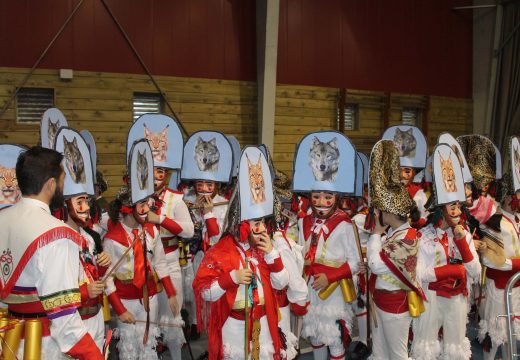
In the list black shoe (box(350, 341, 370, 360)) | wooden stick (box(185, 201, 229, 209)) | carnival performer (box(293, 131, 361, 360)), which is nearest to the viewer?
carnival performer (box(293, 131, 361, 360))

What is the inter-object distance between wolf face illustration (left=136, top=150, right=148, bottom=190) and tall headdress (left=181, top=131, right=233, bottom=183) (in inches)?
56.1

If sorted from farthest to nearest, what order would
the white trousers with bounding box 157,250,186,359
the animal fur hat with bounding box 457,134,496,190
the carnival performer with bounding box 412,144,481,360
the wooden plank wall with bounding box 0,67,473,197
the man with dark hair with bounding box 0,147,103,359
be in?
the wooden plank wall with bounding box 0,67,473,197, the animal fur hat with bounding box 457,134,496,190, the white trousers with bounding box 157,250,186,359, the carnival performer with bounding box 412,144,481,360, the man with dark hair with bounding box 0,147,103,359

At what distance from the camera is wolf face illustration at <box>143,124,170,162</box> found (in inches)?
201

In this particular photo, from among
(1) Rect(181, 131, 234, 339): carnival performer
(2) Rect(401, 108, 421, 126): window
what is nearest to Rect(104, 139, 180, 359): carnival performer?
(1) Rect(181, 131, 234, 339): carnival performer

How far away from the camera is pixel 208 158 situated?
214 inches

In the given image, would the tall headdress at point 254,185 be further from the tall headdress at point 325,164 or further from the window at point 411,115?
the window at point 411,115

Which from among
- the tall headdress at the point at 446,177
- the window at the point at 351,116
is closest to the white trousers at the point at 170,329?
the tall headdress at the point at 446,177

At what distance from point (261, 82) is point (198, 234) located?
4.65 meters

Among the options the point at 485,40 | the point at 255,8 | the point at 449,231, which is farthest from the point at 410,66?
the point at 449,231

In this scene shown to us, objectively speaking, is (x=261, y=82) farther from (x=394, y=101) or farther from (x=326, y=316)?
(x=326, y=316)

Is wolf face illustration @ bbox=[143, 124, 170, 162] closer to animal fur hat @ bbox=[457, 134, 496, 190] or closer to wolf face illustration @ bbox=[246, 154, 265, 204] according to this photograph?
wolf face illustration @ bbox=[246, 154, 265, 204]

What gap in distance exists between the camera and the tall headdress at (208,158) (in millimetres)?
5359

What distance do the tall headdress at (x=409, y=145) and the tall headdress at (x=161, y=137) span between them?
8.17 ft

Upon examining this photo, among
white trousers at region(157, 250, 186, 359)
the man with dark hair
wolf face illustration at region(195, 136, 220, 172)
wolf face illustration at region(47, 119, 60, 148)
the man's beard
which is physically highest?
wolf face illustration at region(47, 119, 60, 148)
